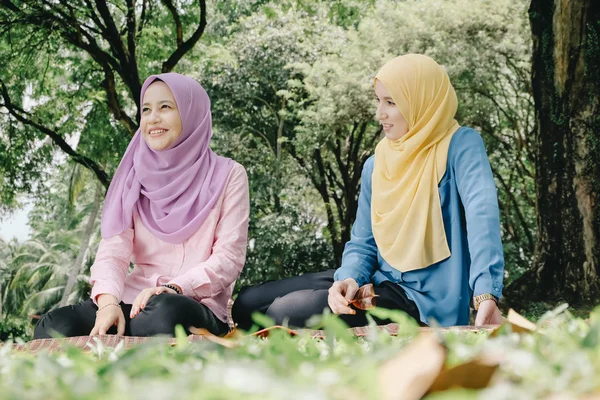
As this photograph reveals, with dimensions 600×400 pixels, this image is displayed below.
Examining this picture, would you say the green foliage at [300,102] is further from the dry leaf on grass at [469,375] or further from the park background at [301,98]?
the dry leaf on grass at [469,375]

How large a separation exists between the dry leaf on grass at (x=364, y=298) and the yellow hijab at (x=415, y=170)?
5.5 inches

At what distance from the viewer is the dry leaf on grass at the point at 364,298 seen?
2.32 meters

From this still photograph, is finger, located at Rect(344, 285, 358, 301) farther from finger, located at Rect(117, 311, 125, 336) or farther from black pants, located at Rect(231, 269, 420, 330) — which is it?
finger, located at Rect(117, 311, 125, 336)

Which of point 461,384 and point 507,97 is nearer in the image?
point 461,384

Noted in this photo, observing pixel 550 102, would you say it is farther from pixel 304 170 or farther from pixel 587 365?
pixel 304 170

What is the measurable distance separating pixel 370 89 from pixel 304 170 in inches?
118

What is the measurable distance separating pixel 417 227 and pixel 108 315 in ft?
3.54

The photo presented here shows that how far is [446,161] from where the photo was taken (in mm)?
2445

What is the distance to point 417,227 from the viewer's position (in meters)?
2.41

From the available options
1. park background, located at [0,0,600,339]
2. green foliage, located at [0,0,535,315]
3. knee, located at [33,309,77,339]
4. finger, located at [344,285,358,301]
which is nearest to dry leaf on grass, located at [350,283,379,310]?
finger, located at [344,285,358,301]

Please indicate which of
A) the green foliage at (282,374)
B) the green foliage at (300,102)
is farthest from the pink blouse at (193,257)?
the green foliage at (300,102)

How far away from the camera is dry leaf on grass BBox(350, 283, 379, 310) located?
232cm

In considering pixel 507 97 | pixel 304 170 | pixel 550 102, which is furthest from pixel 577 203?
pixel 304 170

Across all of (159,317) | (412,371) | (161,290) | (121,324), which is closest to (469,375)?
(412,371)
